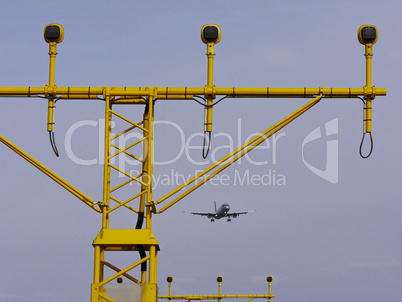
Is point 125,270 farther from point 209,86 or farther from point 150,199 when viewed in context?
point 209,86

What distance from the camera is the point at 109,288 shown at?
24.5 meters

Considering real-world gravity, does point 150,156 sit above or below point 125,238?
above

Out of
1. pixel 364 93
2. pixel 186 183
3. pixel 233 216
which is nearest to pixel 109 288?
pixel 186 183

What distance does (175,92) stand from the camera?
25859 millimetres

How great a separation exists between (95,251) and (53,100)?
3.99 m

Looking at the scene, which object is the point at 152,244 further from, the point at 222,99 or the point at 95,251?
the point at 222,99

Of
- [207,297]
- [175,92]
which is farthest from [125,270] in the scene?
[207,297]

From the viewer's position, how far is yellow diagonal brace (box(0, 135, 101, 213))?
2534cm

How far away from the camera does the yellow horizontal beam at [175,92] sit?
25.7 metres

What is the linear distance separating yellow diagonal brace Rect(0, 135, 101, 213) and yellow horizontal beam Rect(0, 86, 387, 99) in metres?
1.25

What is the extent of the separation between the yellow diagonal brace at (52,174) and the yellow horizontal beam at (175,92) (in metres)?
1.25

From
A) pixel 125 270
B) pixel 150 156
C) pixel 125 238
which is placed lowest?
pixel 125 270

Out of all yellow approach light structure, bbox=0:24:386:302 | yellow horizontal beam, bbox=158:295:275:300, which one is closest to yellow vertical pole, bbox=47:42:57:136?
yellow approach light structure, bbox=0:24:386:302

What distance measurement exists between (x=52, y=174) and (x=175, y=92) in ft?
11.5
